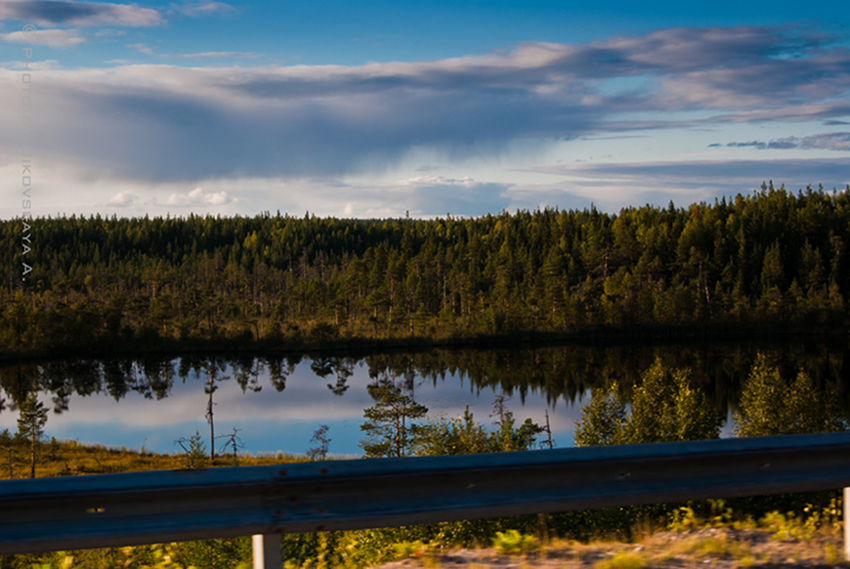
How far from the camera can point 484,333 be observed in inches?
4697

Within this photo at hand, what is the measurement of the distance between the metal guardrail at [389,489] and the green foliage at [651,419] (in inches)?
1737

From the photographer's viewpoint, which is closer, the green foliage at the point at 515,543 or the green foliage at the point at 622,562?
the green foliage at the point at 622,562

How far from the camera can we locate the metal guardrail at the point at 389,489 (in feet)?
12.2

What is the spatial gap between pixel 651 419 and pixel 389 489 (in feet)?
166

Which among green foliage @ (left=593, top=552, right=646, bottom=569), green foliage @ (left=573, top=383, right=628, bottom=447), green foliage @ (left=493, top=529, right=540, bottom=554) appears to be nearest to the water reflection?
green foliage @ (left=573, top=383, right=628, bottom=447)

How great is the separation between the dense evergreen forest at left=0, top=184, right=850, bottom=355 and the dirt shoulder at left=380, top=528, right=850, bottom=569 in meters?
108

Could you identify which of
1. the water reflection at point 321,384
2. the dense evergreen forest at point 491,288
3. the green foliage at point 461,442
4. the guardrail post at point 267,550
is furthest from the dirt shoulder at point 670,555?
the dense evergreen forest at point 491,288

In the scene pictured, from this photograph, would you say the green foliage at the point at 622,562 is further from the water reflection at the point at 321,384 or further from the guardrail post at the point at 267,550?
the water reflection at the point at 321,384

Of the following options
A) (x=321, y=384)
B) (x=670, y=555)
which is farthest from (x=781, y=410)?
(x=670, y=555)

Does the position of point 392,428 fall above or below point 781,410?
→ above

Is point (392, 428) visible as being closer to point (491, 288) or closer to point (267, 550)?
point (267, 550)

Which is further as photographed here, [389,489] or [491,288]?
[491,288]

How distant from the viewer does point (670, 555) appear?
4.77 m

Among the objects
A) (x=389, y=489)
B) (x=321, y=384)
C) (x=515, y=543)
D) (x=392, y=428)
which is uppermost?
(x=389, y=489)
